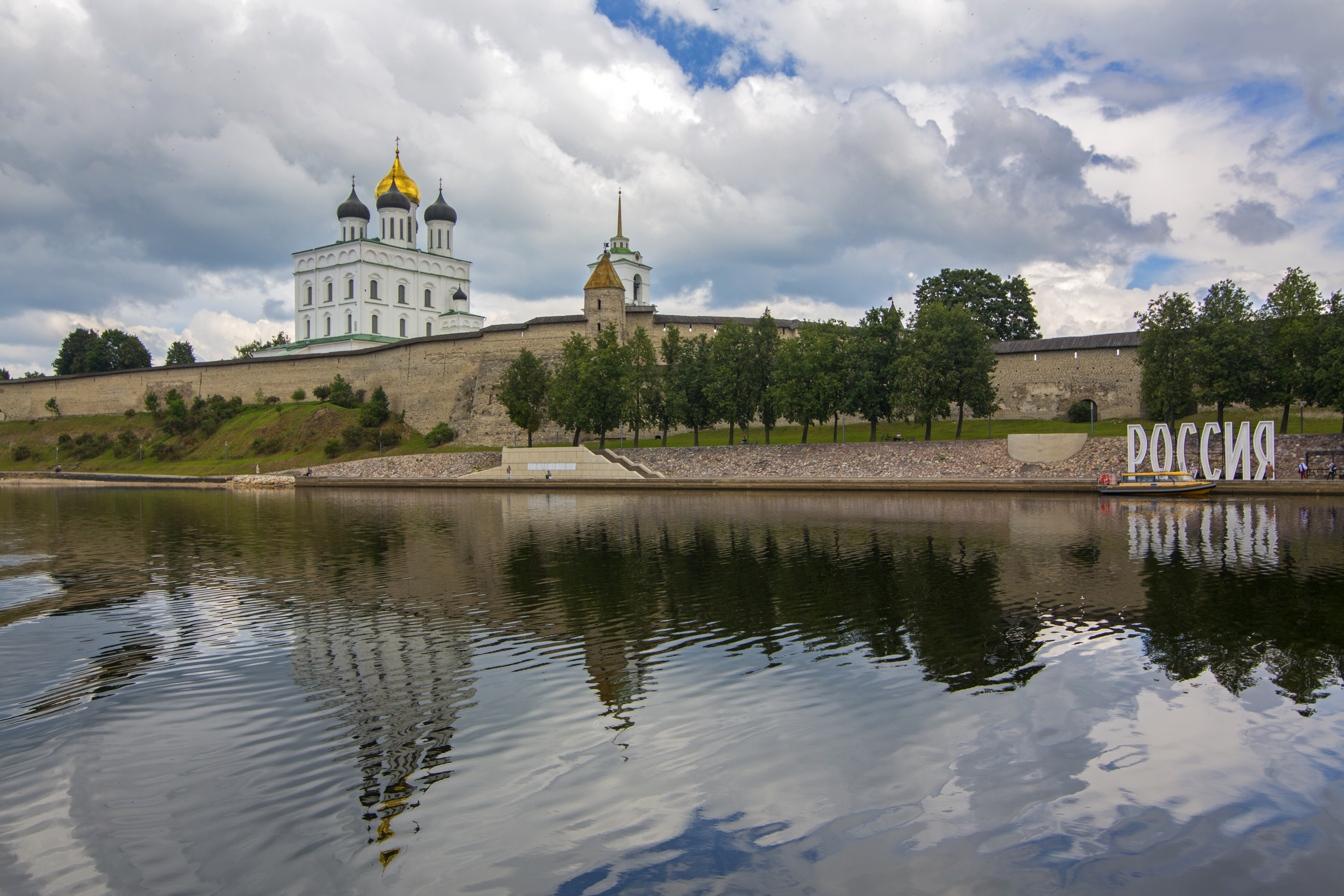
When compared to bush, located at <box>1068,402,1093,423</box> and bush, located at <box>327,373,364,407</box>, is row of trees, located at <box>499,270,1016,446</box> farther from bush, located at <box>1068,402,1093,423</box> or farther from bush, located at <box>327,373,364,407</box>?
bush, located at <box>327,373,364,407</box>

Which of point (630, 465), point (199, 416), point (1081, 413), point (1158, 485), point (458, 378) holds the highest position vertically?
point (458, 378)

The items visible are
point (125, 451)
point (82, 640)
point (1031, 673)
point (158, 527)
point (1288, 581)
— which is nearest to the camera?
point (1031, 673)

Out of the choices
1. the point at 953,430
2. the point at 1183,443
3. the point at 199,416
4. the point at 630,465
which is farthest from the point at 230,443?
the point at 1183,443

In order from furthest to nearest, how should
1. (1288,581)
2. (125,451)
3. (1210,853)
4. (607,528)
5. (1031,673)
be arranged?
(125,451)
(607,528)
(1288,581)
(1031,673)
(1210,853)

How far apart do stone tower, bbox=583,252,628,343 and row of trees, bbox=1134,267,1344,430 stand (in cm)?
3136

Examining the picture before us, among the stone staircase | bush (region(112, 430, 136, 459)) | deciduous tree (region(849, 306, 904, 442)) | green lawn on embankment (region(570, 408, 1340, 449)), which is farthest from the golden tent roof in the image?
bush (region(112, 430, 136, 459))

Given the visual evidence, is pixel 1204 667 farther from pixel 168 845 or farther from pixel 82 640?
pixel 82 640

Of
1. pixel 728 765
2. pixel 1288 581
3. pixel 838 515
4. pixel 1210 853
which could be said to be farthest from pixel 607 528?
pixel 1210 853

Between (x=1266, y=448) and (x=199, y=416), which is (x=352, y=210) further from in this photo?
(x=1266, y=448)

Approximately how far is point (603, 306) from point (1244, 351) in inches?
1440

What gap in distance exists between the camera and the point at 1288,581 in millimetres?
12719

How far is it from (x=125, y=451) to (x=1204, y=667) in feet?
252

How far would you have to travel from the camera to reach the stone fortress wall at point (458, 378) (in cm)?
4809

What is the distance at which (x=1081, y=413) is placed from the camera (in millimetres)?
47219
